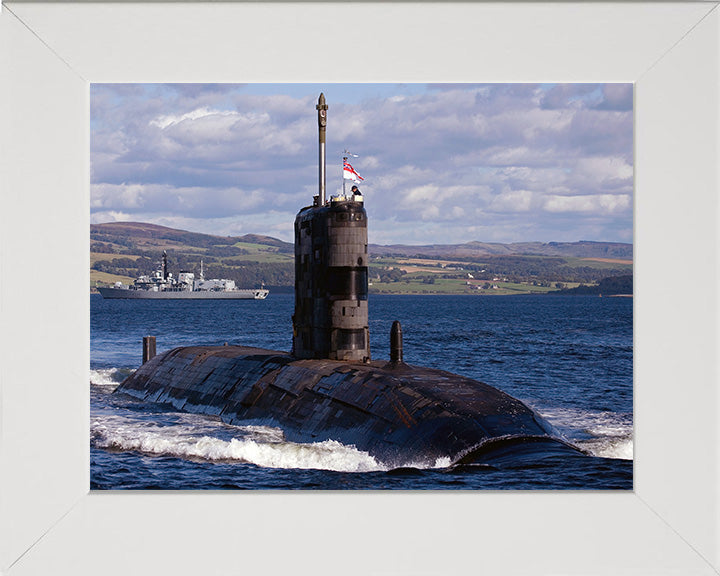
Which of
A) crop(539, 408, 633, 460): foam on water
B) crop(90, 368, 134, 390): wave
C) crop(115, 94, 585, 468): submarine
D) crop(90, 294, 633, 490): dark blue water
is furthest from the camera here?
crop(90, 368, 134, 390): wave

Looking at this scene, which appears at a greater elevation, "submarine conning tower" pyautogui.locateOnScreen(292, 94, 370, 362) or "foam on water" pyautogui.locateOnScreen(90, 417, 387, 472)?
"submarine conning tower" pyautogui.locateOnScreen(292, 94, 370, 362)

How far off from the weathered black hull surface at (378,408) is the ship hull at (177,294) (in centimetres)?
10225

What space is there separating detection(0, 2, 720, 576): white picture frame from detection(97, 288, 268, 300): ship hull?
375ft

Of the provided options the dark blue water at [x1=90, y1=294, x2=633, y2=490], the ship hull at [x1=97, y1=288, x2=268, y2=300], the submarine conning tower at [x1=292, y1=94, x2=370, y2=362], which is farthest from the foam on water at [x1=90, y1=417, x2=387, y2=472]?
the ship hull at [x1=97, y1=288, x2=268, y2=300]

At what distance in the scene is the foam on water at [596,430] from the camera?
19203 mm

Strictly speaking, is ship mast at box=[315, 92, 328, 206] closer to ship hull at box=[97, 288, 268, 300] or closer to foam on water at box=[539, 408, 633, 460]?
foam on water at box=[539, 408, 633, 460]

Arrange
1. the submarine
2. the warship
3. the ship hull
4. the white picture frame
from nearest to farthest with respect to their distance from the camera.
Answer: the white picture frame
the submarine
the ship hull
the warship

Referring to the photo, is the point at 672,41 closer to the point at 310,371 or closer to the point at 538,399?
the point at 310,371

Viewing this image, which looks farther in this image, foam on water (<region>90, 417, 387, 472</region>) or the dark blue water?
foam on water (<region>90, 417, 387, 472</region>)

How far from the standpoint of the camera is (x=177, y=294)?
413 ft

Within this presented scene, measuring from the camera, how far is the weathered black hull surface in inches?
607

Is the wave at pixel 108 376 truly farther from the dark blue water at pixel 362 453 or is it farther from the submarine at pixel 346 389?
the submarine at pixel 346 389

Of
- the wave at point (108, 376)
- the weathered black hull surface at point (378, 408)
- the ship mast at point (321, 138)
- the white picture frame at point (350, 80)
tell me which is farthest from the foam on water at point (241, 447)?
the wave at point (108, 376)
